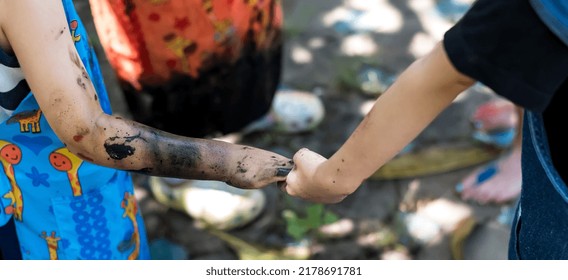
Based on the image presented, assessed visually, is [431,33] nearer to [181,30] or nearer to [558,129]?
[181,30]

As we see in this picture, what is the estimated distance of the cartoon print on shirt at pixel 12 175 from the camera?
1337 millimetres

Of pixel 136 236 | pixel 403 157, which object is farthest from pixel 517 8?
pixel 403 157

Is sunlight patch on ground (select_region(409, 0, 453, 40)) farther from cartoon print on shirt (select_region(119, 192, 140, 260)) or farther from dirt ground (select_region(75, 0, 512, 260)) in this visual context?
cartoon print on shirt (select_region(119, 192, 140, 260))

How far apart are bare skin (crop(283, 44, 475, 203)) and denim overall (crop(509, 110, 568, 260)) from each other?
20 centimetres

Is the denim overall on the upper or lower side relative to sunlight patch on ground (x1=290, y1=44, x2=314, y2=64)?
upper

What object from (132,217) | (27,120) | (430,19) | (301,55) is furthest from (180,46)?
(430,19)

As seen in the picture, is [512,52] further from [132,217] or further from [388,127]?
[132,217]

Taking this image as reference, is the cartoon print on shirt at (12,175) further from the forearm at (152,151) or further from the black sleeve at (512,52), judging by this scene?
the black sleeve at (512,52)

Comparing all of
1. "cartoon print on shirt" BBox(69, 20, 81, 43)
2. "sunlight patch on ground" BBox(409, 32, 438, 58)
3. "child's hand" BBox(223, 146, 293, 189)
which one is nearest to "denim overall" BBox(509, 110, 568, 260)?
"child's hand" BBox(223, 146, 293, 189)

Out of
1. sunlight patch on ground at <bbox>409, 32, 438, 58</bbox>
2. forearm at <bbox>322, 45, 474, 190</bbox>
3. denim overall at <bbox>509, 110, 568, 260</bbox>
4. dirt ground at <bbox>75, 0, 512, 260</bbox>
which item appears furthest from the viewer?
sunlight patch on ground at <bbox>409, 32, 438, 58</bbox>

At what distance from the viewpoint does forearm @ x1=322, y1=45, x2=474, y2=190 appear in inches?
39.3

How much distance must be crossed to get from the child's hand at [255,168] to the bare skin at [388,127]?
4 centimetres

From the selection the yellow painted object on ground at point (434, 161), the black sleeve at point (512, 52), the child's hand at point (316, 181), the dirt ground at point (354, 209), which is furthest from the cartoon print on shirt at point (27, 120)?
the yellow painted object on ground at point (434, 161)

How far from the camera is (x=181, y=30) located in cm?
183
